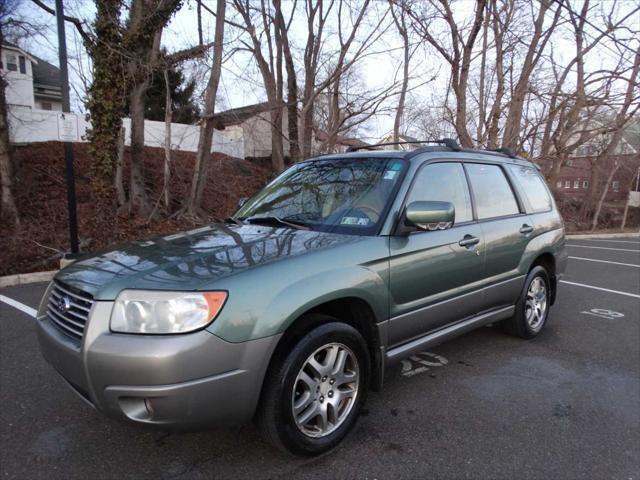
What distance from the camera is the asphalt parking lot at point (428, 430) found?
240cm

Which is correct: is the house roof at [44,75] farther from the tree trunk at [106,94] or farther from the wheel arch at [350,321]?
the wheel arch at [350,321]

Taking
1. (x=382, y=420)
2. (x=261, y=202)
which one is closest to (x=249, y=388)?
(x=382, y=420)

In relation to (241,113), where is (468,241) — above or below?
below

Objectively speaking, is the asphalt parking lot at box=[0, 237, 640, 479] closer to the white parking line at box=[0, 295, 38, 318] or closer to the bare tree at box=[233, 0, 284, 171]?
the white parking line at box=[0, 295, 38, 318]

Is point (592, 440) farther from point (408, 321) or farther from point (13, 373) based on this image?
point (13, 373)

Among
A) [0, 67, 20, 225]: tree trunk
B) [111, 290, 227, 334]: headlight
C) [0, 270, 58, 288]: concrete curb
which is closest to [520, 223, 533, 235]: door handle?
[111, 290, 227, 334]: headlight

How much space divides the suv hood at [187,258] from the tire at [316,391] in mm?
488

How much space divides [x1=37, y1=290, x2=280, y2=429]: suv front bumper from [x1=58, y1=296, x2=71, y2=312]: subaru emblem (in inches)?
11.2

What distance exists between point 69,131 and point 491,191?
633cm

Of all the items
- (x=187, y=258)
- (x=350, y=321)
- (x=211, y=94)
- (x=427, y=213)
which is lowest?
(x=350, y=321)

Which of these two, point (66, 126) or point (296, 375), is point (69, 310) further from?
point (66, 126)

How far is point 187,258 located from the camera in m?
2.43

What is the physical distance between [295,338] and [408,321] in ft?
3.04

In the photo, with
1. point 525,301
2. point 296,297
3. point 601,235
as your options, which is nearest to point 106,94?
point 296,297
